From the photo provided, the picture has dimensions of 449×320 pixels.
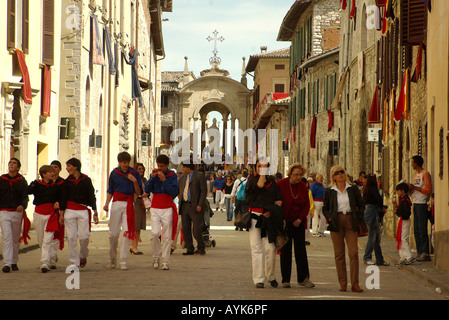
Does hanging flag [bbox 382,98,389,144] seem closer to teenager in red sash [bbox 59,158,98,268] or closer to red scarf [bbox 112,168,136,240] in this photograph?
red scarf [bbox 112,168,136,240]

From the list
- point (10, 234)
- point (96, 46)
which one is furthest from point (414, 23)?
point (96, 46)

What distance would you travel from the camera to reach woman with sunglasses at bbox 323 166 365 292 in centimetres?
1027

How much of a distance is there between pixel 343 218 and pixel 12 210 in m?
4.85

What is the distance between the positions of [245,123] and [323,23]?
46.7m

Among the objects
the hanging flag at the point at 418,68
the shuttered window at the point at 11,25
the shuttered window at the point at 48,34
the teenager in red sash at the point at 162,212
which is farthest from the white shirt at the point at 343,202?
the shuttered window at the point at 48,34

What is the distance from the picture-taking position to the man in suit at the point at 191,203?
15547 mm

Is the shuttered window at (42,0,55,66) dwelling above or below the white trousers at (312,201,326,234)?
above

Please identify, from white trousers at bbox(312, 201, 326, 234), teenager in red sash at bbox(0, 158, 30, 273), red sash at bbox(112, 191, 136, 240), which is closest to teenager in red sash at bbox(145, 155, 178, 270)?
red sash at bbox(112, 191, 136, 240)

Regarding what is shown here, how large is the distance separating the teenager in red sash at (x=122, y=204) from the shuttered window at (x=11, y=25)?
6.47 metres

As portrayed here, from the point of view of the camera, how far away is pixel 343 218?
10352mm

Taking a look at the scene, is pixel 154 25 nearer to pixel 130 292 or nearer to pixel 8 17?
pixel 8 17

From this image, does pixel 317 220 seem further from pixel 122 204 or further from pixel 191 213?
pixel 122 204

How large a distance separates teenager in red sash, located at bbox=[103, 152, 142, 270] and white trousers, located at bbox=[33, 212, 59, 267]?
0.82m
